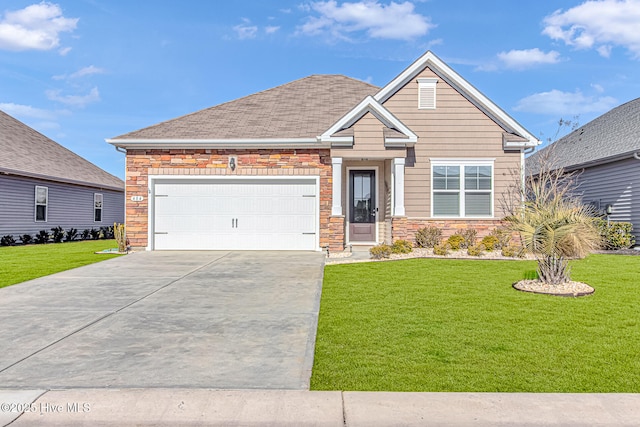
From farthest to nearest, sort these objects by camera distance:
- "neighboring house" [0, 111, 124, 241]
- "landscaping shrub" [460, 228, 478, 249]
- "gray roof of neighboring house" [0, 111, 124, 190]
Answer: "gray roof of neighboring house" [0, 111, 124, 190]
"neighboring house" [0, 111, 124, 241]
"landscaping shrub" [460, 228, 478, 249]

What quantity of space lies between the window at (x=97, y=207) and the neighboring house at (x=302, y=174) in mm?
11653

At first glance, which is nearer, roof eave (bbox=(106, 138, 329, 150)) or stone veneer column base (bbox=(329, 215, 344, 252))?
stone veneer column base (bbox=(329, 215, 344, 252))

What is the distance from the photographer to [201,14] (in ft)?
49.1

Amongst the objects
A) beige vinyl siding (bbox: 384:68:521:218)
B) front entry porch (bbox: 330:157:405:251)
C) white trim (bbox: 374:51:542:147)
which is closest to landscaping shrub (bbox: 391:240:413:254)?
front entry porch (bbox: 330:157:405:251)

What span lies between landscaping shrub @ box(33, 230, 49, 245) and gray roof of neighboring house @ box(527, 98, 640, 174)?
2045 centimetres

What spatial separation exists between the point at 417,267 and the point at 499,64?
14228mm

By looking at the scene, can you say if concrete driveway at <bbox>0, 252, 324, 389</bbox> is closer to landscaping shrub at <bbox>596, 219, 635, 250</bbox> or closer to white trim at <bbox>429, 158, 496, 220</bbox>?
white trim at <bbox>429, 158, 496, 220</bbox>

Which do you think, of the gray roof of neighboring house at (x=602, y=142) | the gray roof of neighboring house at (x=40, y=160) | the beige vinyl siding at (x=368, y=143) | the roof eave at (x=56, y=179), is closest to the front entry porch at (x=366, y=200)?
the beige vinyl siding at (x=368, y=143)

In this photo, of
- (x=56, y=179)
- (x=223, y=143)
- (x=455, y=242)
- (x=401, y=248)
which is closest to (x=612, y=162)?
(x=455, y=242)

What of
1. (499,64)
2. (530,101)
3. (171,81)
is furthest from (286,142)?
(530,101)

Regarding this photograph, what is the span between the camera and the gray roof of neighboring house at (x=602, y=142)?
615 inches

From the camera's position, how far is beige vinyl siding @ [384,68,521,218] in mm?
14203

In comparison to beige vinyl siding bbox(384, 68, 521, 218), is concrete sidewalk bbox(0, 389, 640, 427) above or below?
below

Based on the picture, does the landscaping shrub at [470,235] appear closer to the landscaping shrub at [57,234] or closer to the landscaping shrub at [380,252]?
the landscaping shrub at [380,252]
